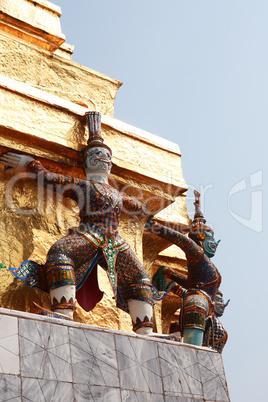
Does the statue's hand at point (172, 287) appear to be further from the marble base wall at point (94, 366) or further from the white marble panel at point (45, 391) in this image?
the white marble panel at point (45, 391)

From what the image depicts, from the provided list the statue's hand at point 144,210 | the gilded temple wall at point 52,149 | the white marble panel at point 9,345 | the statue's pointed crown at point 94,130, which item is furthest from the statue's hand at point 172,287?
the white marble panel at point 9,345

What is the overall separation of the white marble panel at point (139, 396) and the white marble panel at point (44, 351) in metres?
0.41

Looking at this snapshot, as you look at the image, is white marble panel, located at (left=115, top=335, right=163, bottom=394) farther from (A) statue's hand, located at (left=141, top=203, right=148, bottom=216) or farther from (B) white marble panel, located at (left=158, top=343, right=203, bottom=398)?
(A) statue's hand, located at (left=141, top=203, right=148, bottom=216)

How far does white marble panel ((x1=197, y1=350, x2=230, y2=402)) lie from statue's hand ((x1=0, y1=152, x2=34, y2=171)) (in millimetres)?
1815

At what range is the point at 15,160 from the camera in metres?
5.28

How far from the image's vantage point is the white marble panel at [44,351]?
4.10 m

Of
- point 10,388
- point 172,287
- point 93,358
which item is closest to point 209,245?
point 172,287

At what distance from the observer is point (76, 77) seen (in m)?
7.05

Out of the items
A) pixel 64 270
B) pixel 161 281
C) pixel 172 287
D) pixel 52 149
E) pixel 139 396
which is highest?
pixel 52 149

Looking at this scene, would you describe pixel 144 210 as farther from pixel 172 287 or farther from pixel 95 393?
pixel 95 393

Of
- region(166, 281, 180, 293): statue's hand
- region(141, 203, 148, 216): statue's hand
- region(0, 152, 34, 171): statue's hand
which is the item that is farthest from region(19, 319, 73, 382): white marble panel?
region(166, 281, 180, 293): statue's hand

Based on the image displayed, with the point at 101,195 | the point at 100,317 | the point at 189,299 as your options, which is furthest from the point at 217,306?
the point at 101,195

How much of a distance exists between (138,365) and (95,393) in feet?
1.48

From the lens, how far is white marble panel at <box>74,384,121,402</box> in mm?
4214
